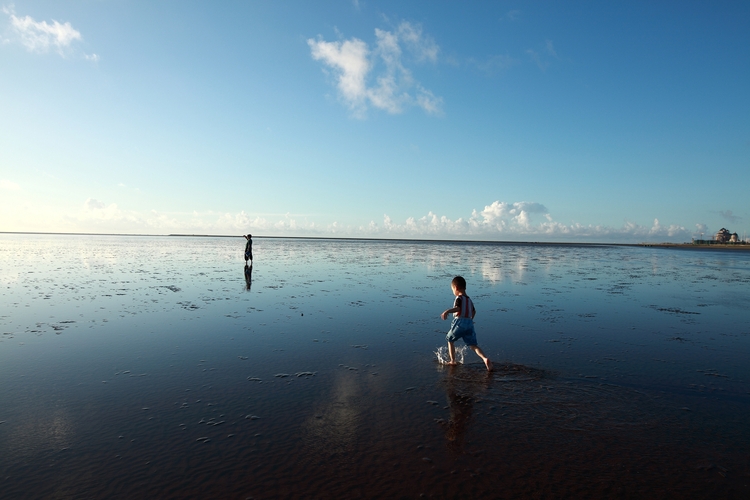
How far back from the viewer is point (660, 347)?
1004 centimetres

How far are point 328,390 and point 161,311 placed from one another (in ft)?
30.7

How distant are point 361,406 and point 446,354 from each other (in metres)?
3.66

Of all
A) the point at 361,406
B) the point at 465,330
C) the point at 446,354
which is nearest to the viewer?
the point at 361,406

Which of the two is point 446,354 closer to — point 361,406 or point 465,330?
point 465,330

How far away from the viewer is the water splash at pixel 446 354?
892 centimetres

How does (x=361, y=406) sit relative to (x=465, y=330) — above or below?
below

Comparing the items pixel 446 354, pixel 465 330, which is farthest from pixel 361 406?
pixel 446 354

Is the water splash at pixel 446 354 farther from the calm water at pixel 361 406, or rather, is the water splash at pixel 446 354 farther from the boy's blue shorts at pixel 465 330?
the boy's blue shorts at pixel 465 330

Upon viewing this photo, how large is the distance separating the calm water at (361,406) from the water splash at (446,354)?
253mm

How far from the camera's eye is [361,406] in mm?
6340

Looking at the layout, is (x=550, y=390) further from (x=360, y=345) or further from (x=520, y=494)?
(x=360, y=345)

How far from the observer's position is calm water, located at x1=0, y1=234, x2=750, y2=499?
14.6 feet

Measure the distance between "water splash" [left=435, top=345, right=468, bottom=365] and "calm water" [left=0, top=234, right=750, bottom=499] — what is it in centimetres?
25

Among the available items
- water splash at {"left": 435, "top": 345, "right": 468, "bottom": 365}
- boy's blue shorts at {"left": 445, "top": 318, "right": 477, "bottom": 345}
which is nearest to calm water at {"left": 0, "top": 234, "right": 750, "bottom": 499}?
water splash at {"left": 435, "top": 345, "right": 468, "bottom": 365}
